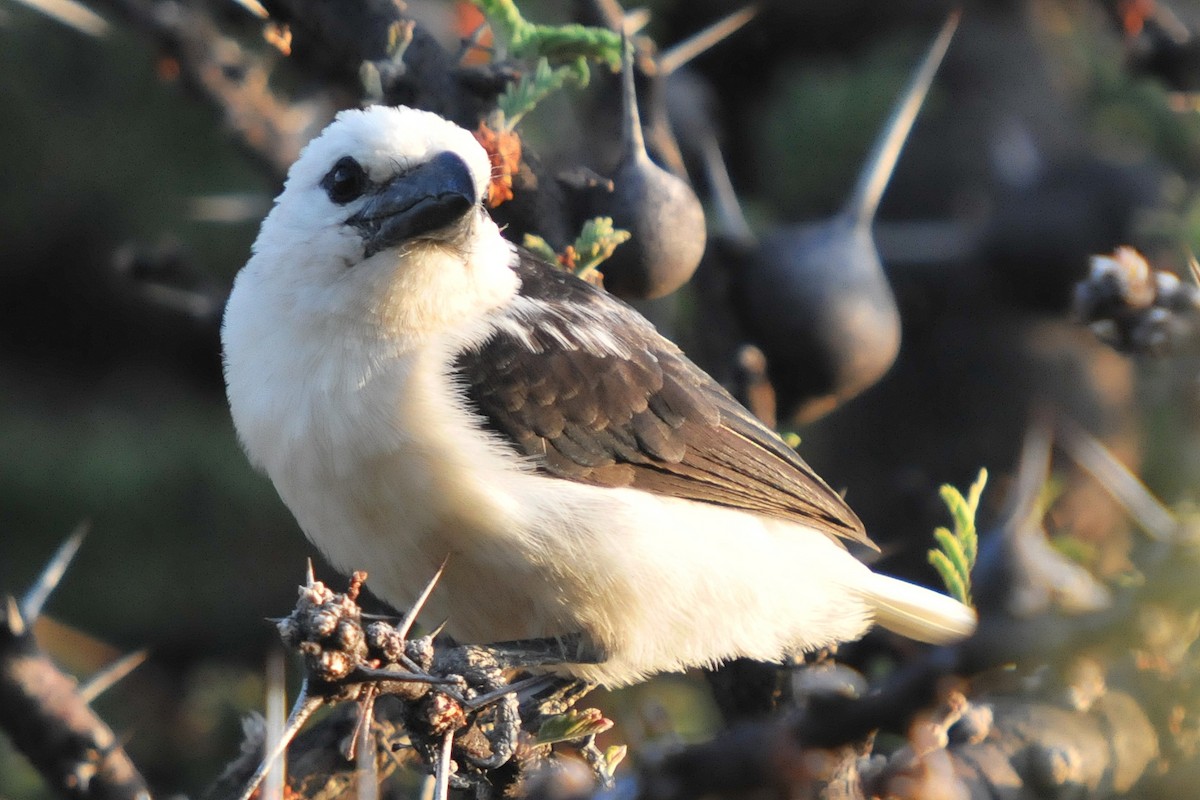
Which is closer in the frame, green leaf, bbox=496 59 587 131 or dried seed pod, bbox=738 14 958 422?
green leaf, bbox=496 59 587 131

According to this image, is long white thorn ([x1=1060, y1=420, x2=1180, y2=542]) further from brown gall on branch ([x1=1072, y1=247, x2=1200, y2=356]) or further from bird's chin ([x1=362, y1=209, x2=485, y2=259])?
bird's chin ([x1=362, y1=209, x2=485, y2=259])

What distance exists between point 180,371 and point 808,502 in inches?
200

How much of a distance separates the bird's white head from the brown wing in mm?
121

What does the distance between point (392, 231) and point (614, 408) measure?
60cm

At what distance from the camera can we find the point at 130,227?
23.2 feet

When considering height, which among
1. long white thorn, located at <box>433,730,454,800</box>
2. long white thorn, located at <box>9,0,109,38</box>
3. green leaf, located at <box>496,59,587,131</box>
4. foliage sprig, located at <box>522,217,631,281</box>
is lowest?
long white thorn, located at <box>433,730,454,800</box>

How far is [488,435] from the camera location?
2.69 meters

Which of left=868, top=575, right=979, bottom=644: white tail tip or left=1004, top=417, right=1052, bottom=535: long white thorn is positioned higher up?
left=1004, top=417, right=1052, bottom=535: long white thorn

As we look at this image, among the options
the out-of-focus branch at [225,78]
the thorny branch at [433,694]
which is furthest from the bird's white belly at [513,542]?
the out-of-focus branch at [225,78]

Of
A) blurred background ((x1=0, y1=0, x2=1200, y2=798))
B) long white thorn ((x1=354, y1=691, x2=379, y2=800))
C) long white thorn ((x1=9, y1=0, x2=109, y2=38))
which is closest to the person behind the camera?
long white thorn ((x1=354, y1=691, x2=379, y2=800))

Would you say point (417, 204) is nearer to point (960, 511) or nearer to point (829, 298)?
point (829, 298)

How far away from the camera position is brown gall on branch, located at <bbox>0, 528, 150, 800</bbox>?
250 centimetres

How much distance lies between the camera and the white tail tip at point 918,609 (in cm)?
315

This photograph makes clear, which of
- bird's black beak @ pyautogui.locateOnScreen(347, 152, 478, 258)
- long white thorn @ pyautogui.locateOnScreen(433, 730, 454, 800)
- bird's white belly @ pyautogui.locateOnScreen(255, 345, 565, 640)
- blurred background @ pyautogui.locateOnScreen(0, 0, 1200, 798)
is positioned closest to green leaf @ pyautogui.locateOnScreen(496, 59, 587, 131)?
bird's black beak @ pyautogui.locateOnScreen(347, 152, 478, 258)
